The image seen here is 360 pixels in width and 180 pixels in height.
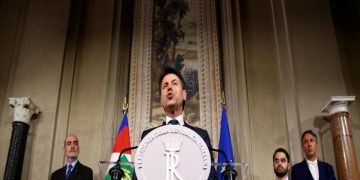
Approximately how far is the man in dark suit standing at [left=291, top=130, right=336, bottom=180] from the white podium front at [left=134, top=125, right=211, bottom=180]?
10.1ft

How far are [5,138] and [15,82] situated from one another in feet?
2.80

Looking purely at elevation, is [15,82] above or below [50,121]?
above

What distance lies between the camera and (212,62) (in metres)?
6.10

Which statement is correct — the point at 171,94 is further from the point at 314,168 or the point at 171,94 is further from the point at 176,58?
the point at 176,58

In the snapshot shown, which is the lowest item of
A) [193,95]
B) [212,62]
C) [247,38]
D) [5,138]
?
[5,138]

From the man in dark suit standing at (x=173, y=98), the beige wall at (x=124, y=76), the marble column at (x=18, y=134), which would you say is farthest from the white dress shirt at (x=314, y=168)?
the marble column at (x=18, y=134)

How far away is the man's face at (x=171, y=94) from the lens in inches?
90.5

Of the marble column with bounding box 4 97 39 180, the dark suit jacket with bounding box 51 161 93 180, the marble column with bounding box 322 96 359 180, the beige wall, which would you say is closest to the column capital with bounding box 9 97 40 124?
the marble column with bounding box 4 97 39 180

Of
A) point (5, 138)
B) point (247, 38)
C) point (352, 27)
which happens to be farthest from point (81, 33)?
point (352, 27)

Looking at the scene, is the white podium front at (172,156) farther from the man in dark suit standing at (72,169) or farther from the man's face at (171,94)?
the man in dark suit standing at (72,169)

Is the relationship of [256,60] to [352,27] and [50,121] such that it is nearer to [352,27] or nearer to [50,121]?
[352,27]

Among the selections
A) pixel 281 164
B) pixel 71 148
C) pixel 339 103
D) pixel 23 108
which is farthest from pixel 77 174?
pixel 339 103

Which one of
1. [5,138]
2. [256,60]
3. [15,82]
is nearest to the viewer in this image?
[5,138]

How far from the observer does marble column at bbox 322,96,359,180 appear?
4.53 metres
